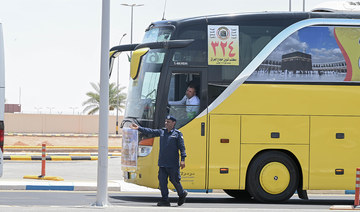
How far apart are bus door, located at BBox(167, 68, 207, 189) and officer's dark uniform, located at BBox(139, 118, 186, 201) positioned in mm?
864

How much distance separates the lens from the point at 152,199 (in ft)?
61.0

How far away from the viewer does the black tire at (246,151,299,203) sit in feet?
57.3

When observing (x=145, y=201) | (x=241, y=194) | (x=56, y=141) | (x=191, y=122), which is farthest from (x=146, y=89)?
(x=56, y=141)

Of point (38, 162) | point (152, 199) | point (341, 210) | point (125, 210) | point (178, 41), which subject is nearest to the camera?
point (125, 210)

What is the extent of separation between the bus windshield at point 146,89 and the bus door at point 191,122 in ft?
1.22

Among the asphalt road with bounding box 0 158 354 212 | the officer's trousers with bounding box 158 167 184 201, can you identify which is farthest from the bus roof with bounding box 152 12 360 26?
the asphalt road with bounding box 0 158 354 212

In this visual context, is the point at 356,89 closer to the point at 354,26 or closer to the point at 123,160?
the point at 354,26

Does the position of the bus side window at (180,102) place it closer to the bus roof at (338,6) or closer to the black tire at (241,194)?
the black tire at (241,194)

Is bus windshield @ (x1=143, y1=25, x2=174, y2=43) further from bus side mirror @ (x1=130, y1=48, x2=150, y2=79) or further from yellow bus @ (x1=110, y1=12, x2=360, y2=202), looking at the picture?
bus side mirror @ (x1=130, y1=48, x2=150, y2=79)

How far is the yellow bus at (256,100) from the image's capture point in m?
17.2

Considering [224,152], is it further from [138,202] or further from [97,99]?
[97,99]

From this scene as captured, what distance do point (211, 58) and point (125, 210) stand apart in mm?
4890

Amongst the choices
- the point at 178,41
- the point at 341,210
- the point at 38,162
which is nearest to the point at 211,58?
the point at 178,41

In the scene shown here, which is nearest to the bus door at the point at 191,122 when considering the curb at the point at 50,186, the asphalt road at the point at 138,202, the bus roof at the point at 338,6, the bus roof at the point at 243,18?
the asphalt road at the point at 138,202
